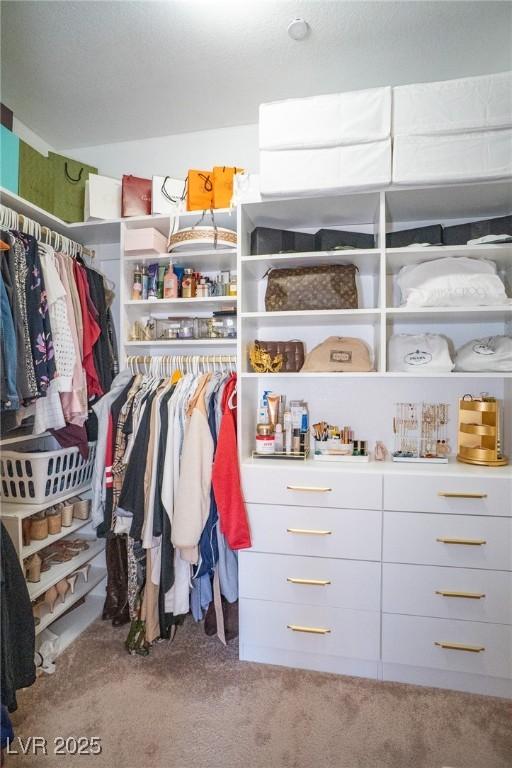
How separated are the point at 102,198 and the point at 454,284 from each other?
1901mm

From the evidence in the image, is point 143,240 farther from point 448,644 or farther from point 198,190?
point 448,644

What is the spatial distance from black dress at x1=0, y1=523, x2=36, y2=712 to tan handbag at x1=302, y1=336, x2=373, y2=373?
4.90 feet

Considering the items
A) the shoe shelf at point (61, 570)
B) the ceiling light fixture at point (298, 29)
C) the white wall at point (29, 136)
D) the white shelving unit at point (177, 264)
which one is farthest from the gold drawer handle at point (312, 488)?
the white wall at point (29, 136)

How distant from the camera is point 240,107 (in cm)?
210

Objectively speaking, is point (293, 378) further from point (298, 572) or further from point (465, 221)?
point (465, 221)

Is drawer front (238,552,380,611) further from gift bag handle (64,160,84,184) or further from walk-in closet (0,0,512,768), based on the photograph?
gift bag handle (64,160,84,184)

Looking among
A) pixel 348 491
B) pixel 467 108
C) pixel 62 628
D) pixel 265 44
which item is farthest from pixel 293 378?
pixel 62 628

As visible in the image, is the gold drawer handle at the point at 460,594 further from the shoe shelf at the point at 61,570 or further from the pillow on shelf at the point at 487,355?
the shoe shelf at the point at 61,570

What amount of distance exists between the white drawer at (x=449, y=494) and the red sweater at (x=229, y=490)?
660 millimetres

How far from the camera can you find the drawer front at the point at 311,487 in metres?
1.69

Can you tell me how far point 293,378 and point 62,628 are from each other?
1860 millimetres

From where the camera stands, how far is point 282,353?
1.99 m

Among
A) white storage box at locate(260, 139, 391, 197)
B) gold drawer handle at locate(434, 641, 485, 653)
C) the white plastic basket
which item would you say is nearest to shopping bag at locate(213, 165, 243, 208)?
white storage box at locate(260, 139, 391, 197)

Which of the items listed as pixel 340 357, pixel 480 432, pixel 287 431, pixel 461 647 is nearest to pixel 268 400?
pixel 287 431
